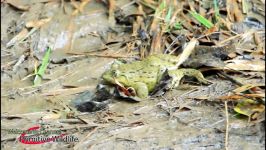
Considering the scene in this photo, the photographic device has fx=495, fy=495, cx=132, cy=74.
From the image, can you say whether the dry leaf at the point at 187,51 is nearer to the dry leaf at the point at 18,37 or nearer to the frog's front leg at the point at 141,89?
the frog's front leg at the point at 141,89

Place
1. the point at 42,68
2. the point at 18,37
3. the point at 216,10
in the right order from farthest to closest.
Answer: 1. the point at 18,37
2. the point at 216,10
3. the point at 42,68

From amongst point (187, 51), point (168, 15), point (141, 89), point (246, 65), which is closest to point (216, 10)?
point (168, 15)

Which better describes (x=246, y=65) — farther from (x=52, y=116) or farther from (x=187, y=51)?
(x=52, y=116)

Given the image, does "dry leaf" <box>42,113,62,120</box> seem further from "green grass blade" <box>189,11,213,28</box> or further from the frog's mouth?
"green grass blade" <box>189,11,213,28</box>

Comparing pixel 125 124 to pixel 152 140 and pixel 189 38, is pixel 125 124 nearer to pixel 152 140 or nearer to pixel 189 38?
pixel 152 140

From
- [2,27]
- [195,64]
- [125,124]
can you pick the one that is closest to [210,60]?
[195,64]
